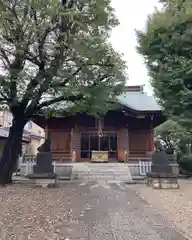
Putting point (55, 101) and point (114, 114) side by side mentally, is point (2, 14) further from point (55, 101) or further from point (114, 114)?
point (114, 114)

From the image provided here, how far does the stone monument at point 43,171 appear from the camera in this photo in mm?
11289

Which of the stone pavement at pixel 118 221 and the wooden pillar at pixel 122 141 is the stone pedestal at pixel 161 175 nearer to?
the stone pavement at pixel 118 221

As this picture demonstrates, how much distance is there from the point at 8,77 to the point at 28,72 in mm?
993

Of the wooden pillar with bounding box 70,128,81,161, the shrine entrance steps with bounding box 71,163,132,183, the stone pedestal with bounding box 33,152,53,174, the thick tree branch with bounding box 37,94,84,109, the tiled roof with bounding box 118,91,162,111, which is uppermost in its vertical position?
the tiled roof with bounding box 118,91,162,111

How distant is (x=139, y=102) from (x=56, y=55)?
12.5 m

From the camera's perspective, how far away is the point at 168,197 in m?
8.84

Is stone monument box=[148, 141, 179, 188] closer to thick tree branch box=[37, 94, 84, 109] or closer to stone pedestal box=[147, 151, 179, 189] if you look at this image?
stone pedestal box=[147, 151, 179, 189]

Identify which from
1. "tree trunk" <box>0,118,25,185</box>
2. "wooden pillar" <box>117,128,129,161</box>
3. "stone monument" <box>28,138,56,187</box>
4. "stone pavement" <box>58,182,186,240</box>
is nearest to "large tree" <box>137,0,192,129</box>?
"stone pavement" <box>58,182,186,240</box>

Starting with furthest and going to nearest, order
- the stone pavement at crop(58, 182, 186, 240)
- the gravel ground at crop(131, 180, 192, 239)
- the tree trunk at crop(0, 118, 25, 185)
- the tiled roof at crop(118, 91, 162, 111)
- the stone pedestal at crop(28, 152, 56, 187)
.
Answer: the tiled roof at crop(118, 91, 162, 111) → the tree trunk at crop(0, 118, 25, 185) → the stone pedestal at crop(28, 152, 56, 187) → the gravel ground at crop(131, 180, 192, 239) → the stone pavement at crop(58, 182, 186, 240)

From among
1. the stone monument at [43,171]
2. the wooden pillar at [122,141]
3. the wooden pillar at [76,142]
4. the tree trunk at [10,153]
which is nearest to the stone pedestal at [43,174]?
the stone monument at [43,171]

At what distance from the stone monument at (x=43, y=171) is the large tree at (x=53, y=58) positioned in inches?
45.5

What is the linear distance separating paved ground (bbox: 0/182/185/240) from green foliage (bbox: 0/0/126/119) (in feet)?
14.6

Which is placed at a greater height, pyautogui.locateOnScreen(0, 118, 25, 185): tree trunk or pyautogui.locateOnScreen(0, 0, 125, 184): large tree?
pyautogui.locateOnScreen(0, 0, 125, 184): large tree

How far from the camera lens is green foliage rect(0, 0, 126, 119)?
383 inches
